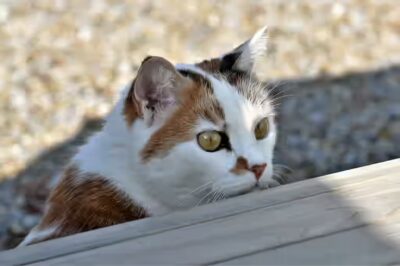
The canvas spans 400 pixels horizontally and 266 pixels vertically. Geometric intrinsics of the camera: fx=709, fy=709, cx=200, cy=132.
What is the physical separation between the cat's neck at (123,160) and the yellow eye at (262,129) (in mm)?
273

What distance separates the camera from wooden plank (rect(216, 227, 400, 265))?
3.83 feet

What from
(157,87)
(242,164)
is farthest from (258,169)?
(157,87)

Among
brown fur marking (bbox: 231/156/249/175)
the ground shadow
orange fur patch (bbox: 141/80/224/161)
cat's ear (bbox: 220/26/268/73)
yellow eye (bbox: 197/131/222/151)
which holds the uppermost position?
cat's ear (bbox: 220/26/268/73)

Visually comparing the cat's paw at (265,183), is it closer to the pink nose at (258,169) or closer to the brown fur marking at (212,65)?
the pink nose at (258,169)

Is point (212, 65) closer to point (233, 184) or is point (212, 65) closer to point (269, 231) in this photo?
point (233, 184)

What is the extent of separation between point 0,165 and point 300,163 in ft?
4.14

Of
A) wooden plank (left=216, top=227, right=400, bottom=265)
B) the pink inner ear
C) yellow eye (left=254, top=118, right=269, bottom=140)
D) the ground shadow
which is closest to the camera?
wooden plank (left=216, top=227, right=400, bottom=265)

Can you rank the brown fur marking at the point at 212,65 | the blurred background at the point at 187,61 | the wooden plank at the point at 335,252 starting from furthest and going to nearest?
the blurred background at the point at 187,61 → the brown fur marking at the point at 212,65 → the wooden plank at the point at 335,252

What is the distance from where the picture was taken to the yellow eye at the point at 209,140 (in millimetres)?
1701

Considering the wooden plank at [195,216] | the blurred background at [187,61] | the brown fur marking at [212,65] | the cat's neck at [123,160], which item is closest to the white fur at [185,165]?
the cat's neck at [123,160]

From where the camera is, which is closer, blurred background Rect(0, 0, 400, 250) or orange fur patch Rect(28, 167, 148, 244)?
orange fur patch Rect(28, 167, 148, 244)

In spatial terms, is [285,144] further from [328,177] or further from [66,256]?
[66,256]

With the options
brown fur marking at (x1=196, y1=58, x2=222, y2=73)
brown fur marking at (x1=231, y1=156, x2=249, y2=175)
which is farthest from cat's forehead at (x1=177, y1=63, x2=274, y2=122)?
brown fur marking at (x1=231, y1=156, x2=249, y2=175)

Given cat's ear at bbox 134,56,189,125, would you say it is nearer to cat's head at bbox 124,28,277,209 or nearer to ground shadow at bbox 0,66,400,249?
cat's head at bbox 124,28,277,209
